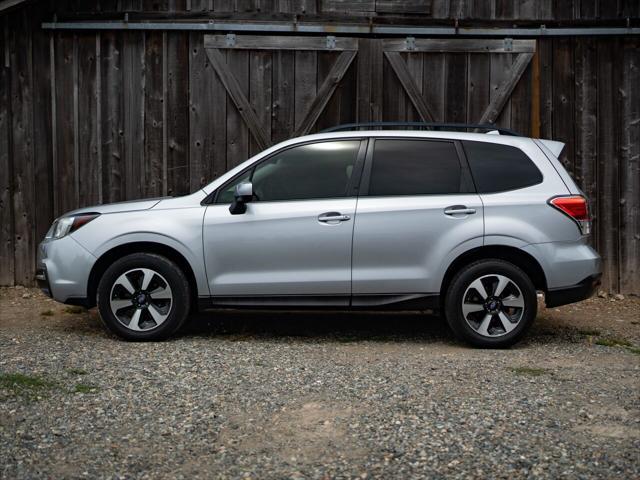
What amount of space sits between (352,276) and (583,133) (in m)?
4.44

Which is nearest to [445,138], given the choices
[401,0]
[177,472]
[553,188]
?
[553,188]

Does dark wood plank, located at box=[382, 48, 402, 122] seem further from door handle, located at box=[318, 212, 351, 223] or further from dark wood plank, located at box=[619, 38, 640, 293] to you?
door handle, located at box=[318, 212, 351, 223]

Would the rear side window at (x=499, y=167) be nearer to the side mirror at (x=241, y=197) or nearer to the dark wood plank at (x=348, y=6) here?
the side mirror at (x=241, y=197)

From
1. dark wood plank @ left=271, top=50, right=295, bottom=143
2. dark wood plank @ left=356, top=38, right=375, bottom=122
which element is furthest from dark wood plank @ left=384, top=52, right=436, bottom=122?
dark wood plank @ left=271, top=50, right=295, bottom=143

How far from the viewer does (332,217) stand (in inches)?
281

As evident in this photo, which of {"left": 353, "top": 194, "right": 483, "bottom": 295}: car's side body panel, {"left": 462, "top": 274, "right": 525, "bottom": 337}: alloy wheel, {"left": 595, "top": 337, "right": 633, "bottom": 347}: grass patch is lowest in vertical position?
{"left": 595, "top": 337, "right": 633, "bottom": 347}: grass patch

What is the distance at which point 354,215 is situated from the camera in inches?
281

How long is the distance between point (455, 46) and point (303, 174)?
3.74 metres

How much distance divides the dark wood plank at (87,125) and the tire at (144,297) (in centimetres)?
333

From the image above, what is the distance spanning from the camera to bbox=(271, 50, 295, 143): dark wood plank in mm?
10180

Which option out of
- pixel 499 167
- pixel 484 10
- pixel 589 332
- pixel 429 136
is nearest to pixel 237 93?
pixel 484 10

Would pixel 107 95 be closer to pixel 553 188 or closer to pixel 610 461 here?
pixel 553 188

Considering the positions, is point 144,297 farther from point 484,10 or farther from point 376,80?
point 484,10

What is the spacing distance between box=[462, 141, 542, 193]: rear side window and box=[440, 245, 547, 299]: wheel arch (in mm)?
493
